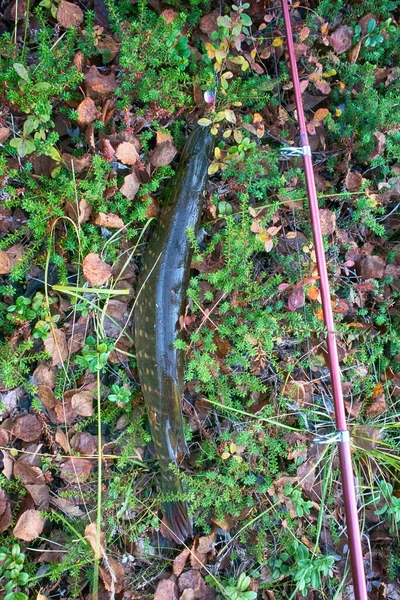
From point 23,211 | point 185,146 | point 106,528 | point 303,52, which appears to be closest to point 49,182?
point 23,211

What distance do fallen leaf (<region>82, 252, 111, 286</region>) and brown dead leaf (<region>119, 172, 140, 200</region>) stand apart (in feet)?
1.29

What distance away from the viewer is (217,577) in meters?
2.64

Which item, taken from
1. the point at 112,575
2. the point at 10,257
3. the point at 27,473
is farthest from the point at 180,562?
the point at 10,257

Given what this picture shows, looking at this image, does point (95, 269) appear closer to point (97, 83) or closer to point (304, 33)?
point (97, 83)

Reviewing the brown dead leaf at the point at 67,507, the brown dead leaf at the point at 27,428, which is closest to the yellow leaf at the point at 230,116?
the brown dead leaf at the point at 27,428

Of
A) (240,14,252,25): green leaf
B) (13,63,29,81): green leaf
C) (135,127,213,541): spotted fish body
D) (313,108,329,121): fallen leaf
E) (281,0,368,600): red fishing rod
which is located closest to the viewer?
(281,0,368,600): red fishing rod

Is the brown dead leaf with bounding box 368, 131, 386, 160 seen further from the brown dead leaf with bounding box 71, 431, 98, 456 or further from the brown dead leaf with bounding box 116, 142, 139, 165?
the brown dead leaf with bounding box 71, 431, 98, 456

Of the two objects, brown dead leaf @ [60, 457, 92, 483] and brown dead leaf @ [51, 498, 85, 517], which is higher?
brown dead leaf @ [60, 457, 92, 483]

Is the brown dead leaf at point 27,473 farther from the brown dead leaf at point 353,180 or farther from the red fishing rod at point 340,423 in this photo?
the brown dead leaf at point 353,180

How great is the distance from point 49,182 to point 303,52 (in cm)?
174

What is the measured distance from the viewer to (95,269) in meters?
2.58

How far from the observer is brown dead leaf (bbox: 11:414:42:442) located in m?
2.51

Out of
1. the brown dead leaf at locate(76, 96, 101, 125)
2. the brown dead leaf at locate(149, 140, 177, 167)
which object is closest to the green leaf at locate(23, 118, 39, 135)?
the brown dead leaf at locate(76, 96, 101, 125)

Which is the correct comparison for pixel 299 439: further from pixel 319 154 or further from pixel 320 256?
pixel 319 154
